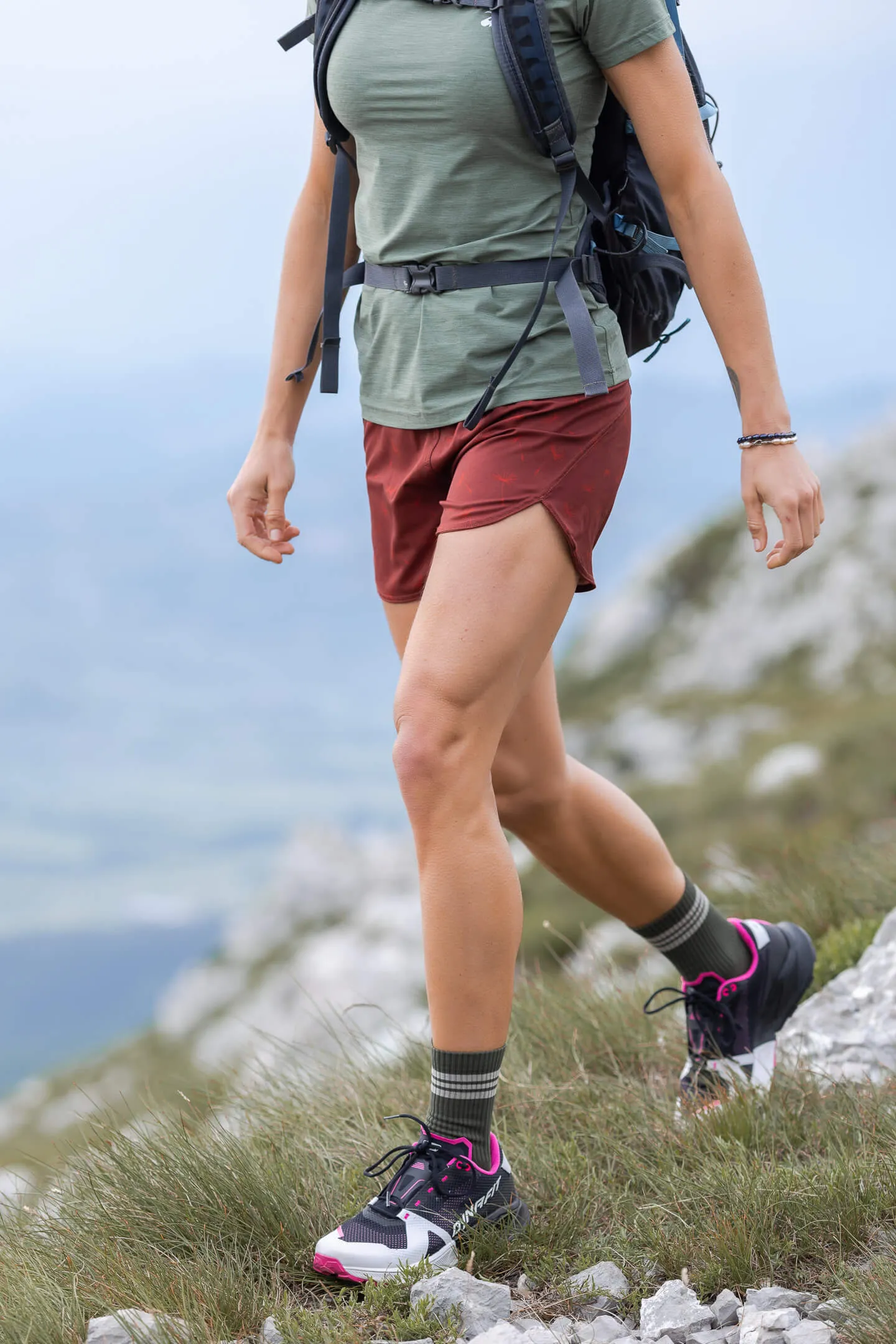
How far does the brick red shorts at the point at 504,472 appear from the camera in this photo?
7.98 feet

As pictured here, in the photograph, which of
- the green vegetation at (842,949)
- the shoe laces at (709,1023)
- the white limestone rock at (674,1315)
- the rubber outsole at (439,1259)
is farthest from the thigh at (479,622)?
the green vegetation at (842,949)

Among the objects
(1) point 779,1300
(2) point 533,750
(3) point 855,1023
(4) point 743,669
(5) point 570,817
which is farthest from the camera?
(4) point 743,669

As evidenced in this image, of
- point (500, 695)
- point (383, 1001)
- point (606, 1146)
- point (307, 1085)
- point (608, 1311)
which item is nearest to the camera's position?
point (608, 1311)

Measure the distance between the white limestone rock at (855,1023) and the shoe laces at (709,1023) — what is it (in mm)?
172

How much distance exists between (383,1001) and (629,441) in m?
22.4

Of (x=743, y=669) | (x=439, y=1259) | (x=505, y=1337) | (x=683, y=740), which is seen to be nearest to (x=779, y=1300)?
(x=505, y=1337)

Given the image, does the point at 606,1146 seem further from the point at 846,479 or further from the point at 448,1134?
the point at 846,479

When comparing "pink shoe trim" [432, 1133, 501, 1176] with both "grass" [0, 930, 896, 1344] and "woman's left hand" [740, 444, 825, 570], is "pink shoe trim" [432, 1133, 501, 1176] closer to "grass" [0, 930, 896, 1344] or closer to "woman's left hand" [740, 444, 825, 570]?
"grass" [0, 930, 896, 1344]

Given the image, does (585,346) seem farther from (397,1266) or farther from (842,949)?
(842,949)

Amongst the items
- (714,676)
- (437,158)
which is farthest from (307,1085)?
(714,676)

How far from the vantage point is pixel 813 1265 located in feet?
7.57

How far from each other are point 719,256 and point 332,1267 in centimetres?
194

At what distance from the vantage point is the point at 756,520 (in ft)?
7.92

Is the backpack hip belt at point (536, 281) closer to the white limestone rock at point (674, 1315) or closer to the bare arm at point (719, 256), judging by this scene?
the bare arm at point (719, 256)
